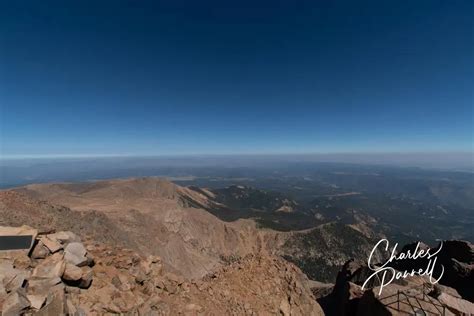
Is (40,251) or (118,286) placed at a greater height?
(40,251)

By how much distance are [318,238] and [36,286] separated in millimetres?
181140

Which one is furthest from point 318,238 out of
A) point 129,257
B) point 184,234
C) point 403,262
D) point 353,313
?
point 129,257

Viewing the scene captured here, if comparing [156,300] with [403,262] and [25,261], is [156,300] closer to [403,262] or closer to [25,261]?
[25,261]

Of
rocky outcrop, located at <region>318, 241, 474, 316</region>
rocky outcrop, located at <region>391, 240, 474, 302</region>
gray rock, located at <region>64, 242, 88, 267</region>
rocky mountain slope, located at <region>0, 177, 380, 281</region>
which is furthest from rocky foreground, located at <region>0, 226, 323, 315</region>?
rocky mountain slope, located at <region>0, 177, 380, 281</region>

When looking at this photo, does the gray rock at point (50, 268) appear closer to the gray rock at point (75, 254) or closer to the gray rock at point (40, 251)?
the gray rock at point (40, 251)

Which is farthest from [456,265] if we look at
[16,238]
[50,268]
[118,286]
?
[16,238]

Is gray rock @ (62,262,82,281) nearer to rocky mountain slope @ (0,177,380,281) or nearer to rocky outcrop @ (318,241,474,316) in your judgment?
rocky outcrop @ (318,241,474,316)

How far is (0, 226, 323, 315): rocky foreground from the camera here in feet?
34.9

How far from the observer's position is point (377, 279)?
89.8 feet

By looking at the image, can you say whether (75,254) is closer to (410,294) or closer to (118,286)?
(118,286)

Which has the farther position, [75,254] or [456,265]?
[456,265]

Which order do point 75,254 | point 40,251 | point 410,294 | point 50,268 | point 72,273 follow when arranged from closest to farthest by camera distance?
point 50,268 → point 72,273 → point 40,251 → point 75,254 → point 410,294

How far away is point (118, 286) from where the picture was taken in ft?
48.8

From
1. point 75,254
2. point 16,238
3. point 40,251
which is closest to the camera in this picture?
point 40,251
